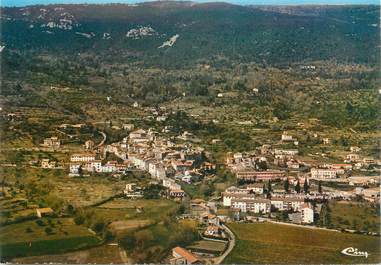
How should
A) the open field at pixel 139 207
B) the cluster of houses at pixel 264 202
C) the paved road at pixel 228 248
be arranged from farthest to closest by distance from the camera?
the cluster of houses at pixel 264 202 < the open field at pixel 139 207 < the paved road at pixel 228 248

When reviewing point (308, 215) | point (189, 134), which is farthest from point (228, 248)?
point (189, 134)

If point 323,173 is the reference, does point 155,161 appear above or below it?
above

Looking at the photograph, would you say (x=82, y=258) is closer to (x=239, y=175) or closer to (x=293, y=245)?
(x=239, y=175)

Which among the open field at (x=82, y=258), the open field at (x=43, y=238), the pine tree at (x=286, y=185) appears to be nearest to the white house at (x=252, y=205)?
the pine tree at (x=286, y=185)

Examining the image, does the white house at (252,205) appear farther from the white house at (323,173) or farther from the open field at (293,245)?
the white house at (323,173)

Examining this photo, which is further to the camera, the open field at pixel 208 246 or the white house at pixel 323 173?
the white house at pixel 323 173

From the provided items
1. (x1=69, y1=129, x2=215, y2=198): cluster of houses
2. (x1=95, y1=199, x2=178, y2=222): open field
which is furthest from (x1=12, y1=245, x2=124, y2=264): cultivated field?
(x1=69, y1=129, x2=215, y2=198): cluster of houses

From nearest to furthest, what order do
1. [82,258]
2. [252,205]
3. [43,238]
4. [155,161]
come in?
1. [82,258]
2. [43,238]
3. [252,205]
4. [155,161]
